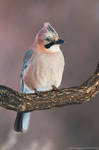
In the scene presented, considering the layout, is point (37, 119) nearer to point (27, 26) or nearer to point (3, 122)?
point (3, 122)

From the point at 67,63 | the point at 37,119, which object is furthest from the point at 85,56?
the point at 37,119

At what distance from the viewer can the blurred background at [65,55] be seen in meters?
1.30

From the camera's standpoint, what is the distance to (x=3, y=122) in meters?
1.31

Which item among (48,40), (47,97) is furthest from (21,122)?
(48,40)

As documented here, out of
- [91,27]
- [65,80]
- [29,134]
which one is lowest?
[29,134]

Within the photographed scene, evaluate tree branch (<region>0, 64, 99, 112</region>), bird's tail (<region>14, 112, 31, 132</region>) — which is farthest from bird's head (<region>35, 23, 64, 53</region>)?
bird's tail (<region>14, 112, 31, 132</region>)

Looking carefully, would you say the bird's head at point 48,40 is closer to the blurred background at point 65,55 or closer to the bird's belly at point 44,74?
the bird's belly at point 44,74

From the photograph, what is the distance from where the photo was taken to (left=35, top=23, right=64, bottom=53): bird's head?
104 centimetres

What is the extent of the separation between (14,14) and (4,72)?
256mm

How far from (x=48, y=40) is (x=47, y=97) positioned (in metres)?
0.19

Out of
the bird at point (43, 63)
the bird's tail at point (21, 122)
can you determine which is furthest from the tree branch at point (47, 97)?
the bird's tail at point (21, 122)

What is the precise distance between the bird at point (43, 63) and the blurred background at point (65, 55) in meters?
0.15

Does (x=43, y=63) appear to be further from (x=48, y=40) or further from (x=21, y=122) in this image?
(x=21, y=122)

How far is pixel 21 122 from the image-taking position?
1.18 meters
